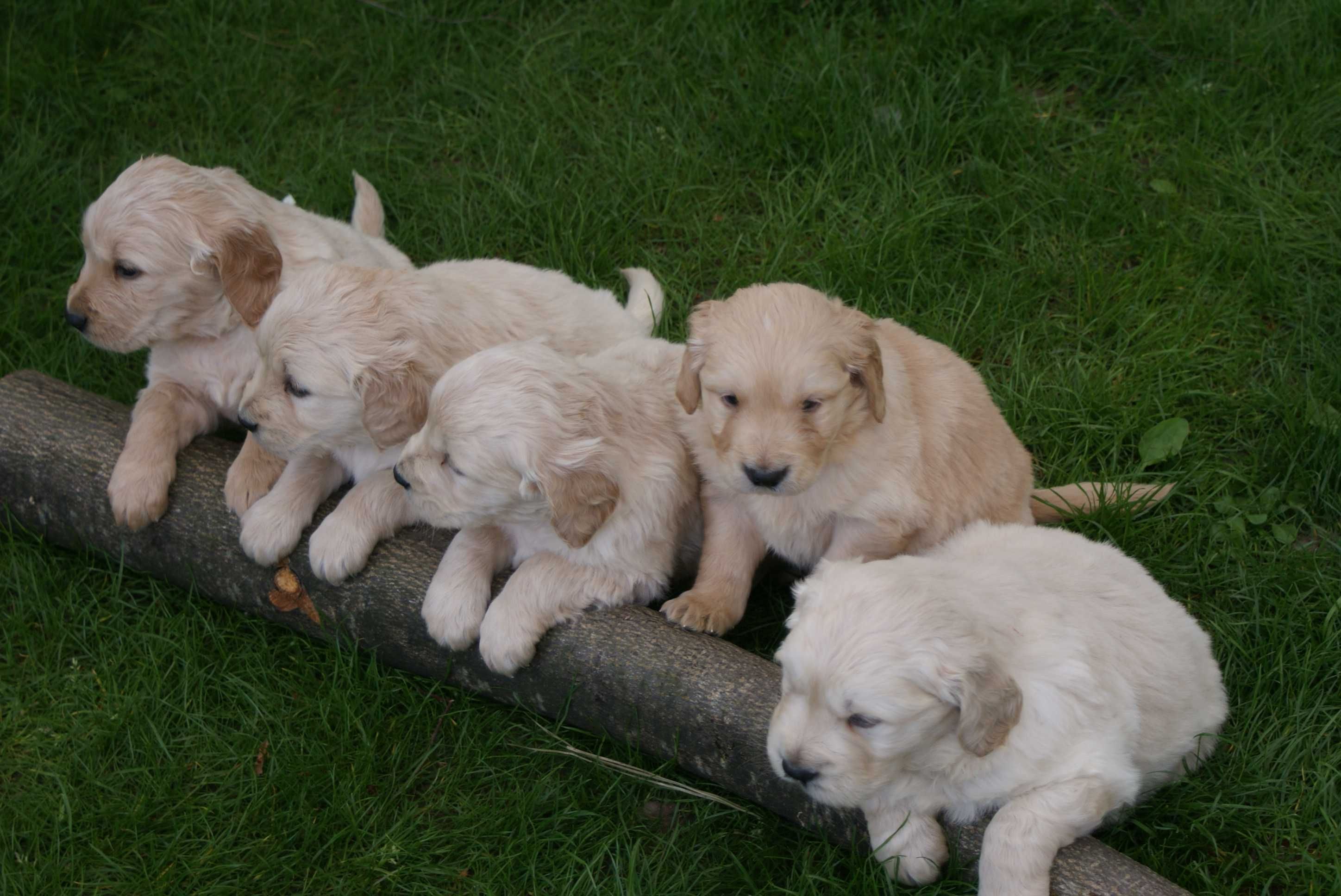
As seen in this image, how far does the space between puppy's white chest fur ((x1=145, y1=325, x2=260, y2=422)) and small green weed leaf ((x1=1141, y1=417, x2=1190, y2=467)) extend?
335cm

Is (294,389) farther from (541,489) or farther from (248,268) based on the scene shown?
(541,489)

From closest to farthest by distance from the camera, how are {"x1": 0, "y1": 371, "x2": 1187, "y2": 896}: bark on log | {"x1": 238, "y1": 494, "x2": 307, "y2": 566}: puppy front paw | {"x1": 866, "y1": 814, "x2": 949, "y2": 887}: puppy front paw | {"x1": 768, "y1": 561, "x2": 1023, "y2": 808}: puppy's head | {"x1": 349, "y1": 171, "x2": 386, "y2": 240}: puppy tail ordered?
{"x1": 768, "y1": 561, "x2": 1023, "y2": 808}: puppy's head
{"x1": 866, "y1": 814, "x2": 949, "y2": 887}: puppy front paw
{"x1": 0, "y1": 371, "x2": 1187, "y2": 896}: bark on log
{"x1": 238, "y1": 494, "x2": 307, "y2": 566}: puppy front paw
{"x1": 349, "y1": 171, "x2": 386, "y2": 240}: puppy tail

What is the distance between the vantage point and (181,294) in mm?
4203

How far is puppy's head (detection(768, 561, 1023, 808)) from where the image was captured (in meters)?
2.86

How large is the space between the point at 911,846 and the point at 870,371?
135cm

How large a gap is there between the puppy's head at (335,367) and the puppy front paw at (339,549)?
28cm

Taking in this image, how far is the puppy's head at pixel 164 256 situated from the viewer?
4105 millimetres

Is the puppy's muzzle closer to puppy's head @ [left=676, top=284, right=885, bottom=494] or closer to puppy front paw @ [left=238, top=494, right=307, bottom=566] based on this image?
puppy's head @ [left=676, top=284, right=885, bottom=494]

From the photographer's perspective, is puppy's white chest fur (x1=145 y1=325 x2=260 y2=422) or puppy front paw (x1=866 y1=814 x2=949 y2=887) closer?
puppy front paw (x1=866 y1=814 x2=949 y2=887)

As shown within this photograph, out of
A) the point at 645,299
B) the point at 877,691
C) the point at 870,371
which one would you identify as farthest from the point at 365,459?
the point at 877,691

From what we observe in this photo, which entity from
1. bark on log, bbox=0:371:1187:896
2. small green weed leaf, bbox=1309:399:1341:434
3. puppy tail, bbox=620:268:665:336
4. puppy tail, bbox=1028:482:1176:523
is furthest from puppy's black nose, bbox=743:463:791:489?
small green weed leaf, bbox=1309:399:1341:434

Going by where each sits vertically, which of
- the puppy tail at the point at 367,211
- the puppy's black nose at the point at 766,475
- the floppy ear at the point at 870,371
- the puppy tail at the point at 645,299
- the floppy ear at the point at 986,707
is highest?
the floppy ear at the point at 870,371

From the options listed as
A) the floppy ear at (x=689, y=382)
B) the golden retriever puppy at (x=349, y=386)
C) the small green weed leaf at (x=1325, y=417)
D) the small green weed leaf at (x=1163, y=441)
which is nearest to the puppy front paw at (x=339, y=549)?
the golden retriever puppy at (x=349, y=386)

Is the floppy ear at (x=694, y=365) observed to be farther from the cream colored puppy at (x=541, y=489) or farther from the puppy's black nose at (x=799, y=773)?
the puppy's black nose at (x=799, y=773)
